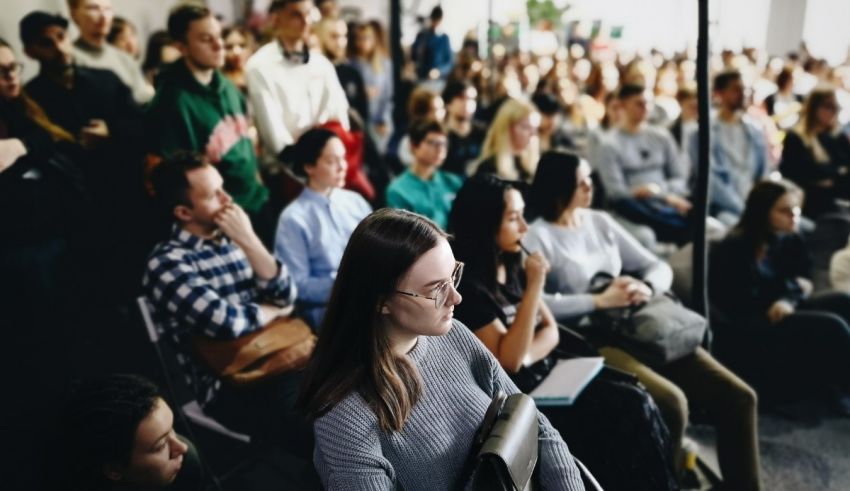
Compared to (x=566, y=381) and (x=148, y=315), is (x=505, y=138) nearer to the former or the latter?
(x=566, y=381)

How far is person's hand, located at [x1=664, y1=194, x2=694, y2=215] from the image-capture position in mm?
3946

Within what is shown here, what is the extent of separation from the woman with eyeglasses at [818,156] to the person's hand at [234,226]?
3.86 meters

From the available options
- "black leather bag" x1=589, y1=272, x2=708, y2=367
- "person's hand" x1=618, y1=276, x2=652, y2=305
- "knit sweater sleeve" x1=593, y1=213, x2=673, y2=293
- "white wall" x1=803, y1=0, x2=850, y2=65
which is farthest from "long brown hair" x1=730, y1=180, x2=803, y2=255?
"white wall" x1=803, y1=0, x2=850, y2=65

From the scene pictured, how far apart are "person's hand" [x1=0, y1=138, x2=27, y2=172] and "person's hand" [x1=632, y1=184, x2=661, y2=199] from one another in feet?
10.6

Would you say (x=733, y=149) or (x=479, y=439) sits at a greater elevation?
(x=479, y=439)

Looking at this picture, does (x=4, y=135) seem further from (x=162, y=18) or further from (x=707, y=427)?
(x=162, y=18)

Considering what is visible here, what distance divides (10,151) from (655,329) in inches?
89.4

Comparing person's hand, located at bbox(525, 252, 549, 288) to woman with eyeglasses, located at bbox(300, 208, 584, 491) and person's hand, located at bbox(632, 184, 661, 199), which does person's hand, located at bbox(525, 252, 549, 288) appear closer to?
woman with eyeglasses, located at bbox(300, 208, 584, 491)

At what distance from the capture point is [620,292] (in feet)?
7.84

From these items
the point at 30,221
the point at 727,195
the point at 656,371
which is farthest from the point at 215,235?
the point at 727,195

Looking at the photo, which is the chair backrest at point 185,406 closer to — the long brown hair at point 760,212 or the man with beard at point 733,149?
the long brown hair at point 760,212

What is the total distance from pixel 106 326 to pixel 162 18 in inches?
145

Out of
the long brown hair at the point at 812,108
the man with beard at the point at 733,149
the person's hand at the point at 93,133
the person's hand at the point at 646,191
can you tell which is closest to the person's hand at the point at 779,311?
the person's hand at the point at 646,191

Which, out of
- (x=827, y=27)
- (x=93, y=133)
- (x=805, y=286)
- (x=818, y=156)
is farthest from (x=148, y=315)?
(x=827, y=27)
